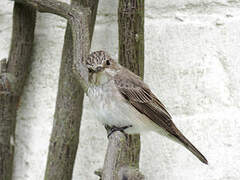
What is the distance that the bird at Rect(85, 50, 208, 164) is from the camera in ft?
6.69

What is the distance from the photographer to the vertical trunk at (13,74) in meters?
2.54

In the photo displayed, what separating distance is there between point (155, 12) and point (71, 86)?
22.7 inches

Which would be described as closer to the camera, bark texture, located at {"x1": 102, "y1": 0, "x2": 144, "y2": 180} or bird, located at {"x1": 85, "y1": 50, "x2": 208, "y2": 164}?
bird, located at {"x1": 85, "y1": 50, "x2": 208, "y2": 164}

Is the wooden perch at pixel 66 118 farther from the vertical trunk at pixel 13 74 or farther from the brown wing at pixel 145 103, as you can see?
the brown wing at pixel 145 103

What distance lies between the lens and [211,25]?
2438mm

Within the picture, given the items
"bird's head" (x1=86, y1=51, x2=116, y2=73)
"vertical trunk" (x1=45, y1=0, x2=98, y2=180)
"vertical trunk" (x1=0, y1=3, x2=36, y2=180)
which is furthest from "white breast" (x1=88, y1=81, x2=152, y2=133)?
"vertical trunk" (x1=0, y1=3, x2=36, y2=180)

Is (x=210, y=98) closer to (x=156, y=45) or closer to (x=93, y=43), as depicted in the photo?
(x=156, y=45)

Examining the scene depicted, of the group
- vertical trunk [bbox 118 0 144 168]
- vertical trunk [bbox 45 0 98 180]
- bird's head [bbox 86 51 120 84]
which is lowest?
vertical trunk [bbox 45 0 98 180]

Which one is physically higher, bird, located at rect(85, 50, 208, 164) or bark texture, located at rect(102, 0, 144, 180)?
bark texture, located at rect(102, 0, 144, 180)

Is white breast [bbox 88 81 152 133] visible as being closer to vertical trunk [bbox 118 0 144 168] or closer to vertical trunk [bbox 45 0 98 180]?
vertical trunk [bbox 118 0 144 168]

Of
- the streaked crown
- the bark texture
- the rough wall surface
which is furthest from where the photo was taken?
the rough wall surface

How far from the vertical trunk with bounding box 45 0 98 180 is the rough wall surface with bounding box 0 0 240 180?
16 cm

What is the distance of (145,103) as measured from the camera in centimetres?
215

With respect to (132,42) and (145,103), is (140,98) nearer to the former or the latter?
(145,103)
